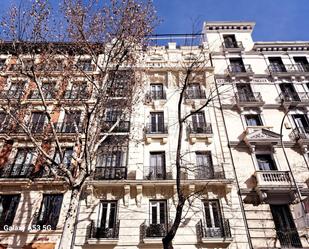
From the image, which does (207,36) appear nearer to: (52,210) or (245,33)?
(245,33)

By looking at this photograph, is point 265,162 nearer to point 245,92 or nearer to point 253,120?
point 253,120

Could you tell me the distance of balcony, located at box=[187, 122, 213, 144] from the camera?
1605 cm

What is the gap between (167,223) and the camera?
1277 cm

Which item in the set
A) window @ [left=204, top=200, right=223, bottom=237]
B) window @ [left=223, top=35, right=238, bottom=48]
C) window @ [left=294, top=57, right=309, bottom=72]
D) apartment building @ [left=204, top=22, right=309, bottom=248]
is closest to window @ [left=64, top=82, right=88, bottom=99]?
apartment building @ [left=204, top=22, right=309, bottom=248]

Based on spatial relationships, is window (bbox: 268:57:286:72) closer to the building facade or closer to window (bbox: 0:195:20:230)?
the building facade

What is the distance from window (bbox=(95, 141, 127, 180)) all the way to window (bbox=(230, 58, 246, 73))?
1125 centimetres

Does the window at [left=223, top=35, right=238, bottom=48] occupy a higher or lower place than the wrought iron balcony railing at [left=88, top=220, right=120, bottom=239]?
higher

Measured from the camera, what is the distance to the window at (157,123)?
16766mm

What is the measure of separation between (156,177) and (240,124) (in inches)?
275

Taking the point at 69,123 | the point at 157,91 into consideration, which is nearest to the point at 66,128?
the point at 69,123

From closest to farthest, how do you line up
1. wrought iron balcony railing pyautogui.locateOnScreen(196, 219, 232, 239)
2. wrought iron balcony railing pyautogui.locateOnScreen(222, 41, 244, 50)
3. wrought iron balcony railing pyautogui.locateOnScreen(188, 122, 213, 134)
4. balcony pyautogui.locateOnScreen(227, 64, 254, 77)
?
wrought iron balcony railing pyautogui.locateOnScreen(196, 219, 232, 239) → wrought iron balcony railing pyautogui.locateOnScreen(188, 122, 213, 134) → balcony pyautogui.locateOnScreen(227, 64, 254, 77) → wrought iron balcony railing pyautogui.locateOnScreen(222, 41, 244, 50)

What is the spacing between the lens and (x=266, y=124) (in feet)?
55.7

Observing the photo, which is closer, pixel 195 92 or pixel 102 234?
pixel 102 234

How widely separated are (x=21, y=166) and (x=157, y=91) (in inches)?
413
